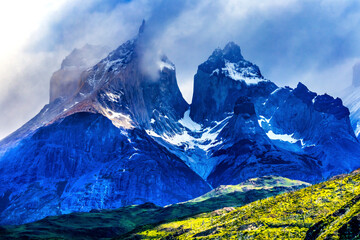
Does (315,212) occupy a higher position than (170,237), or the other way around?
(170,237)

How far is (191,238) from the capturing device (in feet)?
517

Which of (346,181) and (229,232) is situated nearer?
(229,232)


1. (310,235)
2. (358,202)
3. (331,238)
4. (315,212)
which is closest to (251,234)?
(315,212)

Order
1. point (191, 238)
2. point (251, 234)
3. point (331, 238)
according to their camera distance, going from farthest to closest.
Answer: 1. point (191, 238)
2. point (251, 234)
3. point (331, 238)

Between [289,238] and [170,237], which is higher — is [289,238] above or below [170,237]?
below

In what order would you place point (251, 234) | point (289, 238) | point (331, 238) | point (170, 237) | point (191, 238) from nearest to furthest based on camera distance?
point (331, 238), point (289, 238), point (251, 234), point (191, 238), point (170, 237)

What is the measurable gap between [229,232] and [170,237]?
1600 inches

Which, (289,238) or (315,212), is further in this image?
(315,212)

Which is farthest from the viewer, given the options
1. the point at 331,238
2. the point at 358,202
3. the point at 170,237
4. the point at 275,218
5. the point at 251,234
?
the point at 170,237

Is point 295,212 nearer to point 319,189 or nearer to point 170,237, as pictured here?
point 319,189

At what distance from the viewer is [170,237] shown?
180 metres

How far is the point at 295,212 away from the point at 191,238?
38.7 metres

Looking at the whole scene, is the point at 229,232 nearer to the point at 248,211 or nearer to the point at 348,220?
the point at 248,211

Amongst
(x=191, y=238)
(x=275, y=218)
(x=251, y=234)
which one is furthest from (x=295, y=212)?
(x=191, y=238)
